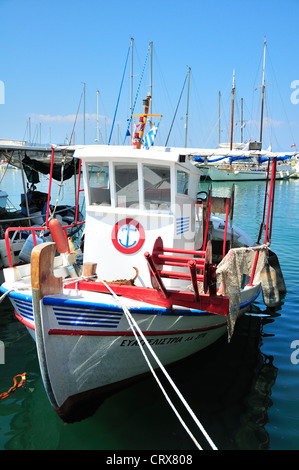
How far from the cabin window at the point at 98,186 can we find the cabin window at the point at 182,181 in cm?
131

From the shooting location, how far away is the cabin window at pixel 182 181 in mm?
6454

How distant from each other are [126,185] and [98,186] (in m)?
0.63

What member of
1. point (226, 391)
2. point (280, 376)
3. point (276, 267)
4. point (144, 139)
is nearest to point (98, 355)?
point (226, 391)

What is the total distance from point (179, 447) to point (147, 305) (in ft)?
6.50

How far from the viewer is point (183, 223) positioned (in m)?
6.65

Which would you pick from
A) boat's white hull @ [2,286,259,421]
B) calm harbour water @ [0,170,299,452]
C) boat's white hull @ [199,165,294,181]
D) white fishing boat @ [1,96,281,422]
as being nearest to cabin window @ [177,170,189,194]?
white fishing boat @ [1,96,281,422]

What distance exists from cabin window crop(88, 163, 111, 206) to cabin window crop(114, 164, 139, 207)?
10.4 inches

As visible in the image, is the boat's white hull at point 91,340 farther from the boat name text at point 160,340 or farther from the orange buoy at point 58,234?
the orange buoy at point 58,234

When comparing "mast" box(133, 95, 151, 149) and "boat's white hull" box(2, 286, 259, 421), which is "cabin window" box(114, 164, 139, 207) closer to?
"mast" box(133, 95, 151, 149)

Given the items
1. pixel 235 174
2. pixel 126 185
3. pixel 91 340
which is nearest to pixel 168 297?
pixel 91 340

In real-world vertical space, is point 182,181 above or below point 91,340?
above

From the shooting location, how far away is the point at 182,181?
664 cm

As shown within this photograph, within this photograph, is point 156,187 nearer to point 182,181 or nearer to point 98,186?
point 182,181

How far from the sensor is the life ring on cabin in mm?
6388
